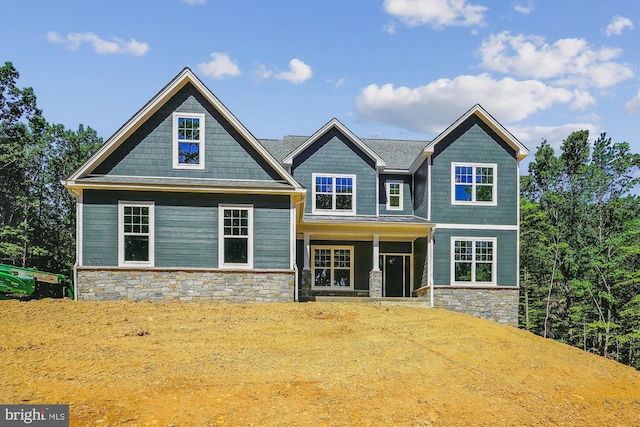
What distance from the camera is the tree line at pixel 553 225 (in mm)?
28047

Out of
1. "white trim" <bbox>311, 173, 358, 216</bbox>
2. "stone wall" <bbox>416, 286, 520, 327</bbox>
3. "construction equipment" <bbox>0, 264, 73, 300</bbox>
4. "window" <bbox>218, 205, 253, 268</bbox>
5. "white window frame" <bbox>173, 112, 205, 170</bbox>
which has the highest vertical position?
"white window frame" <bbox>173, 112, 205, 170</bbox>

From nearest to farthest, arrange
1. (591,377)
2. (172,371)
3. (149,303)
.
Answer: (172,371)
(591,377)
(149,303)

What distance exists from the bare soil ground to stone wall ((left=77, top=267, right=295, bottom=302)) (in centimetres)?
74

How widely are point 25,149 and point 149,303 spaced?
25986 mm

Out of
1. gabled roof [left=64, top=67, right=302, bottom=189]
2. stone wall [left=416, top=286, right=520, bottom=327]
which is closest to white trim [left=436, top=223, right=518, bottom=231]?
stone wall [left=416, top=286, right=520, bottom=327]

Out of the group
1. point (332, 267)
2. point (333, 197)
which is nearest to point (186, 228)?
point (333, 197)

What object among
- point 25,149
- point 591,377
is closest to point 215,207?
point 591,377

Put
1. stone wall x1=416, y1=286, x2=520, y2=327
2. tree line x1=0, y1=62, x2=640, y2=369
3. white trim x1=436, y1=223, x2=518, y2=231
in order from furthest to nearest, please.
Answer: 1. tree line x1=0, y1=62, x2=640, y2=369
2. white trim x1=436, y1=223, x2=518, y2=231
3. stone wall x1=416, y1=286, x2=520, y2=327

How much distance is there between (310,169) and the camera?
21.3m

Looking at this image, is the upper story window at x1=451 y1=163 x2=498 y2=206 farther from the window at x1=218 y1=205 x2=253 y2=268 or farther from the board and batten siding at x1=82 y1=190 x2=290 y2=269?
the window at x1=218 y1=205 x2=253 y2=268

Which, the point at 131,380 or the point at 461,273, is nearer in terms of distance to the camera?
the point at 131,380

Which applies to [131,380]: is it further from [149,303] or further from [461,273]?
[461,273]

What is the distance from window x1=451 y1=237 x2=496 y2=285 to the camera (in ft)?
65.1

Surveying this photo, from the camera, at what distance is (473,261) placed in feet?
65.3
